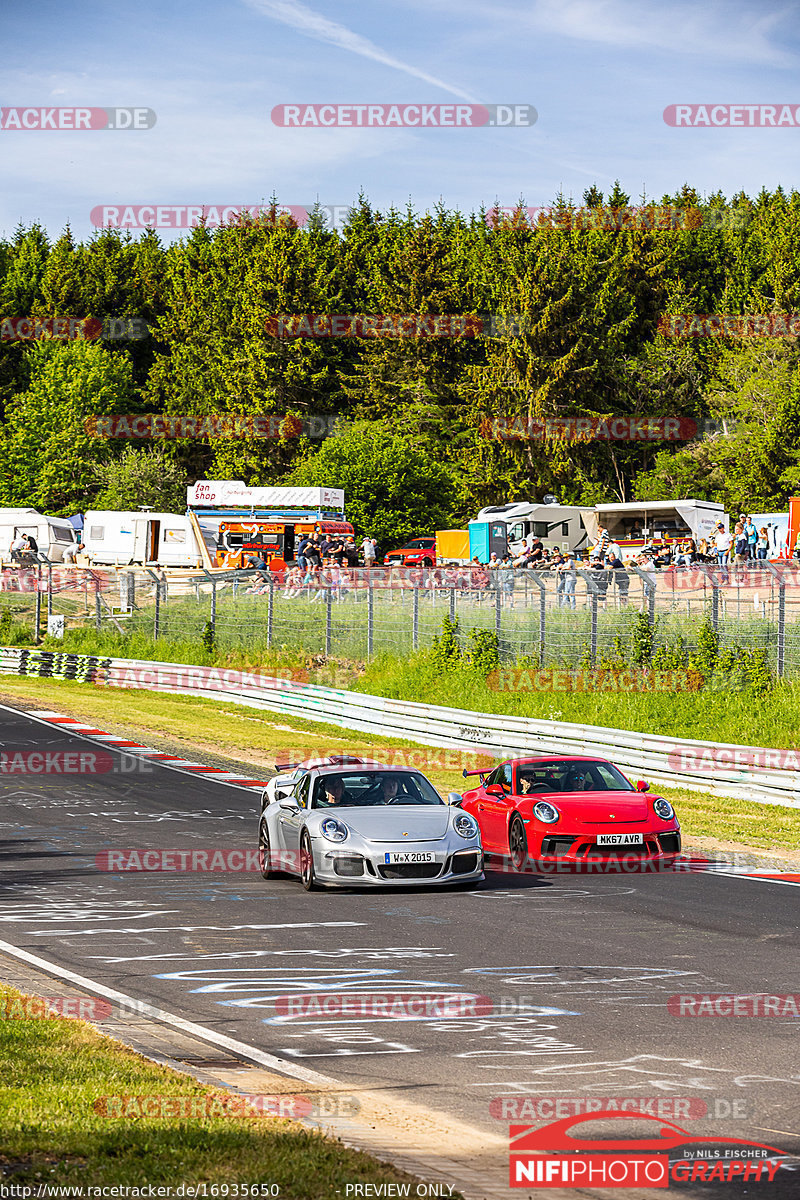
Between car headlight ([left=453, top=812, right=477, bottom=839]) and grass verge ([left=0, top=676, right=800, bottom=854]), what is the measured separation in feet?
17.3

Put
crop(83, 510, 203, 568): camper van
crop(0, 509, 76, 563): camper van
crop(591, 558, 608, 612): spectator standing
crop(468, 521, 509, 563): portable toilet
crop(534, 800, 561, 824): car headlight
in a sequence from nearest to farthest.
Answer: crop(534, 800, 561, 824): car headlight → crop(591, 558, 608, 612): spectator standing → crop(468, 521, 509, 563): portable toilet → crop(83, 510, 203, 568): camper van → crop(0, 509, 76, 563): camper van

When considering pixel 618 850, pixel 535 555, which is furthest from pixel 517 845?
pixel 535 555

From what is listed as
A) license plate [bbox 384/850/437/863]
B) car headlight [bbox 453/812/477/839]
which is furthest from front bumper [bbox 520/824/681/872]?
license plate [bbox 384/850/437/863]

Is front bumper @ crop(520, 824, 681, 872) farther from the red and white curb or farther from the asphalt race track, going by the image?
the red and white curb

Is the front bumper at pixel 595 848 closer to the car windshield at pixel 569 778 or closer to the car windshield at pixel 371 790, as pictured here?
the car windshield at pixel 569 778

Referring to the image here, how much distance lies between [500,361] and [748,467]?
14841mm

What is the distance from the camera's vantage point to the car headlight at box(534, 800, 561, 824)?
1527cm

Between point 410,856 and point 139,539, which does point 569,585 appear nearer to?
point 410,856

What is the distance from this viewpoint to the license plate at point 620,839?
1509cm

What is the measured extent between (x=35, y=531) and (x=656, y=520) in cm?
2628

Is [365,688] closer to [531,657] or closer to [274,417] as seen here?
[531,657]

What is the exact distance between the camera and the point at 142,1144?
5301 millimetres

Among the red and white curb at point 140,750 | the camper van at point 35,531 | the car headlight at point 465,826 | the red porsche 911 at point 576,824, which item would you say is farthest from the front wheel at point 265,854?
the camper van at point 35,531

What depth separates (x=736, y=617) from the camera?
81.7ft
